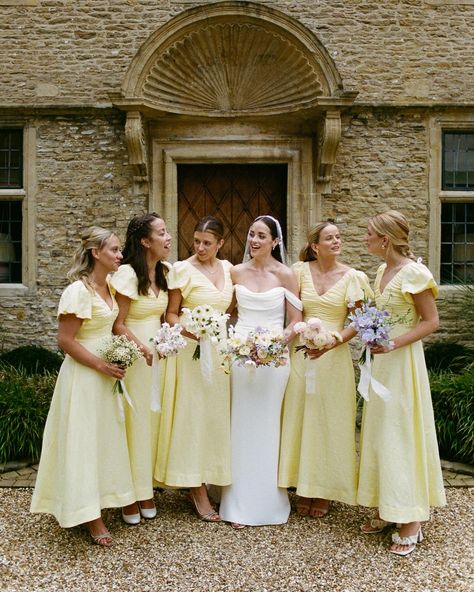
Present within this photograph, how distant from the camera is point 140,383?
12.7 ft

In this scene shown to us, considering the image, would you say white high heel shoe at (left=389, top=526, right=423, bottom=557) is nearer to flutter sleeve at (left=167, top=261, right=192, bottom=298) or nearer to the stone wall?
flutter sleeve at (left=167, top=261, right=192, bottom=298)

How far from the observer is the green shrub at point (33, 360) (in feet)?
22.8

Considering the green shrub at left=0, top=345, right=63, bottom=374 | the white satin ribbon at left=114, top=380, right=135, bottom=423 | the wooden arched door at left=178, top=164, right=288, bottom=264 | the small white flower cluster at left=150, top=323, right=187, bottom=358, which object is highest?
the wooden arched door at left=178, top=164, right=288, bottom=264

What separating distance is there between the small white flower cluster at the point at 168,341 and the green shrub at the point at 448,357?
4.22 metres

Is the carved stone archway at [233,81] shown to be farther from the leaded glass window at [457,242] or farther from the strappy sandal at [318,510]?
the strappy sandal at [318,510]

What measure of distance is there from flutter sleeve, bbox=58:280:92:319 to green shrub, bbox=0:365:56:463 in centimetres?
243

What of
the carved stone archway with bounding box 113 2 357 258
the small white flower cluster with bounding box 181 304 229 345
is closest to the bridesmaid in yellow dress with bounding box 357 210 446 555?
the small white flower cluster with bounding box 181 304 229 345

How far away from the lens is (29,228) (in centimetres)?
793

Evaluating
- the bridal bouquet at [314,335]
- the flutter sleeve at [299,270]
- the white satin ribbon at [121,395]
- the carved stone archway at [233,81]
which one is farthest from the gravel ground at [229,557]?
the carved stone archway at [233,81]

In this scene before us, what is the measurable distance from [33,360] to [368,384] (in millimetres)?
4772

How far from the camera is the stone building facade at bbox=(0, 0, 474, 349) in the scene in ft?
25.3

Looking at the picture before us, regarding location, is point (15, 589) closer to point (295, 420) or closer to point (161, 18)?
point (295, 420)

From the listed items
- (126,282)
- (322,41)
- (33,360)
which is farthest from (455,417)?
(322,41)

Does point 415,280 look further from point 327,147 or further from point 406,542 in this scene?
point 327,147
